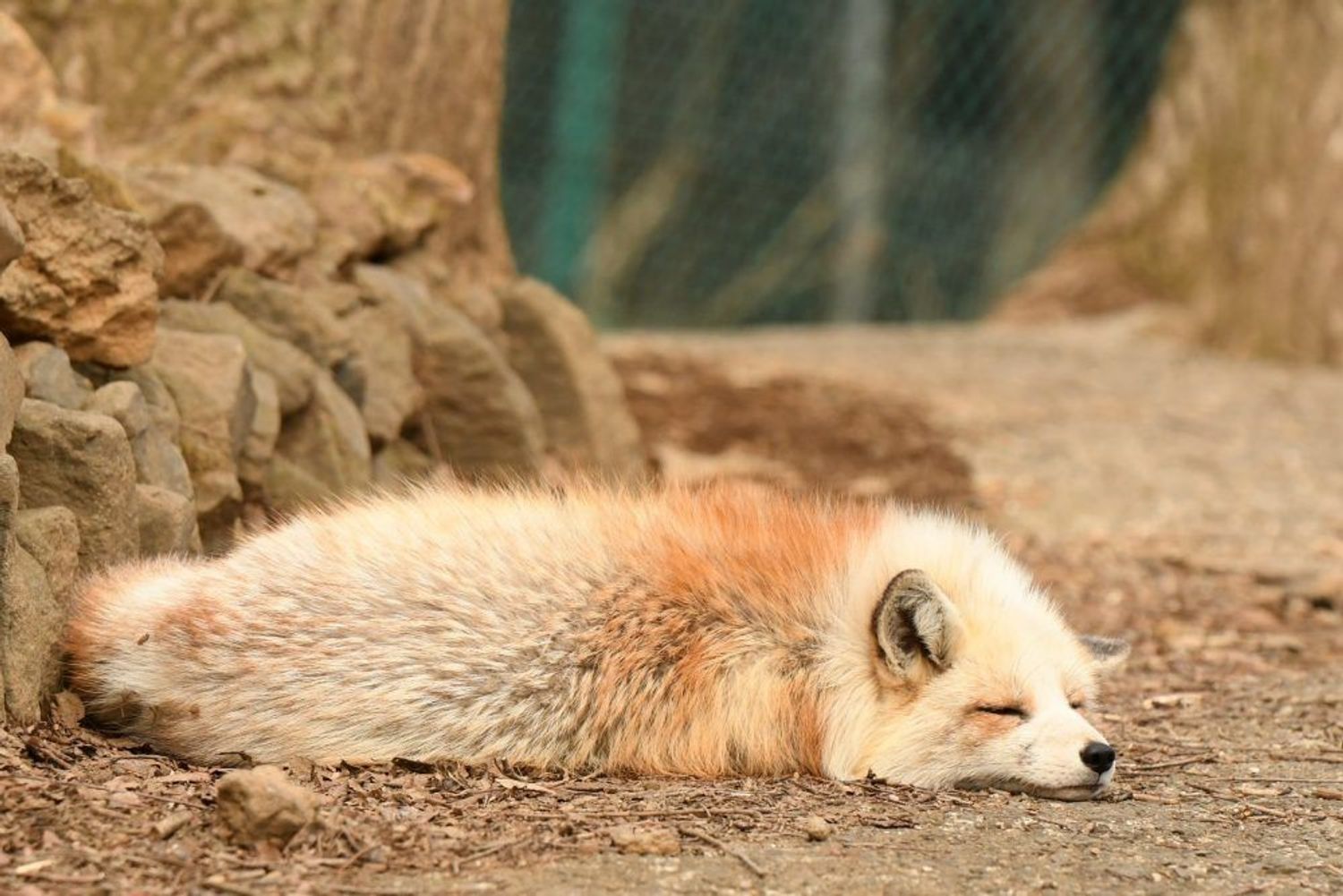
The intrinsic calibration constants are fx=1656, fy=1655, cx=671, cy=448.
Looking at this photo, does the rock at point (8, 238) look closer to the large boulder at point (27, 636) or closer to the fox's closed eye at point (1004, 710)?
the large boulder at point (27, 636)

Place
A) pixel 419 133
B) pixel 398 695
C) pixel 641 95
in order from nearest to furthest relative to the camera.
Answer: pixel 398 695, pixel 419 133, pixel 641 95

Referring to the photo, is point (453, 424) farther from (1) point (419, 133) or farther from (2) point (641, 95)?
(2) point (641, 95)

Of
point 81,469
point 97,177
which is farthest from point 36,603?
point 97,177

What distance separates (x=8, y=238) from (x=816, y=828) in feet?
6.05

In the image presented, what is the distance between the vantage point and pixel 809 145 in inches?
428

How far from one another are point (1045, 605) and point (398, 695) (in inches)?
56.9

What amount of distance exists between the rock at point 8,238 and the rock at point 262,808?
3.84 ft

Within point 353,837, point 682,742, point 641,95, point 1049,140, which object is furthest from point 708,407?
point 1049,140

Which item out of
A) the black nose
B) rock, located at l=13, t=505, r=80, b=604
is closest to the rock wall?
rock, located at l=13, t=505, r=80, b=604

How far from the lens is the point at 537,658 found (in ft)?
10.6

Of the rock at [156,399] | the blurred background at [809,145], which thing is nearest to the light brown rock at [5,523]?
the rock at [156,399]

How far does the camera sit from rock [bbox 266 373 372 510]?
443 centimetres

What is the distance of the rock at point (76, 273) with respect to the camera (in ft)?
11.5

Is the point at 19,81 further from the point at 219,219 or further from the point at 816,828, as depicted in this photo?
the point at 816,828
